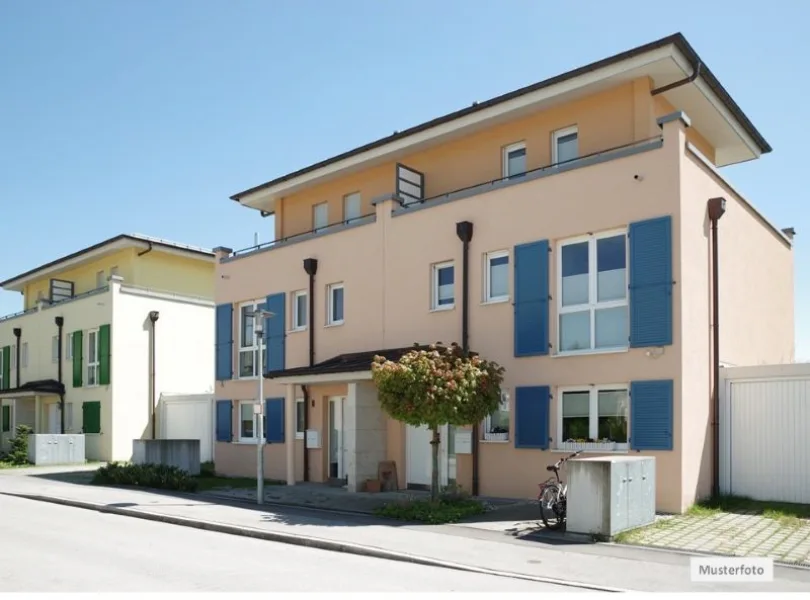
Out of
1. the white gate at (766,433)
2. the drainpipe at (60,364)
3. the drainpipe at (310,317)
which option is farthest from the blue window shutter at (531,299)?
the drainpipe at (60,364)

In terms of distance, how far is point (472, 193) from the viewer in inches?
667

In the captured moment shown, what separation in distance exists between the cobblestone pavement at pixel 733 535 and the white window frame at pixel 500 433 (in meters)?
3.75

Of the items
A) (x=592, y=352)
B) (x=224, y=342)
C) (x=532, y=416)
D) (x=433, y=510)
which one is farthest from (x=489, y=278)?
(x=224, y=342)

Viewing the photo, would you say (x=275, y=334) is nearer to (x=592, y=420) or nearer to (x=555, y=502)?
(x=592, y=420)

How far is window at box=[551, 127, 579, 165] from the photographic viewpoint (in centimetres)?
1689

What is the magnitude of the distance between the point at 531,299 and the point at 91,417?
64.6ft

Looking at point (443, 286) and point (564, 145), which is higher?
point (564, 145)

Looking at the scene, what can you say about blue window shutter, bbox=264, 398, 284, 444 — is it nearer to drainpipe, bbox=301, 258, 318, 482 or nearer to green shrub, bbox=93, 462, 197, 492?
drainpipe, bbox=301, 258, 318, 482

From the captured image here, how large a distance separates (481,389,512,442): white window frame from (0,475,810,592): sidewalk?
3.47 metres

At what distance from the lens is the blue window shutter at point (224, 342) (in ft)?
76.2

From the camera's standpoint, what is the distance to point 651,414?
13781 mm

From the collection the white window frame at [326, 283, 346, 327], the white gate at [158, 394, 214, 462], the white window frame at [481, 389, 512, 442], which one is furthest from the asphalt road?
the white gate at [158, 394, 214, 462]

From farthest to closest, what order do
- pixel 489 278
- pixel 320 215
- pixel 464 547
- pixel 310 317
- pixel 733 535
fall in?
pixel 320 215 → pixel 310 317 → pixel 489 278 → pixel 733 535 → pixel 464 547

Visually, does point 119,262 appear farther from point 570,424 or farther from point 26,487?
point 570,424
